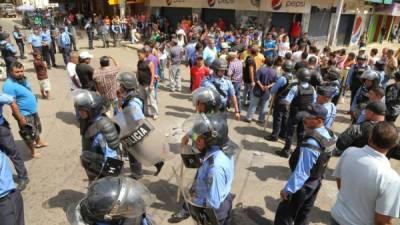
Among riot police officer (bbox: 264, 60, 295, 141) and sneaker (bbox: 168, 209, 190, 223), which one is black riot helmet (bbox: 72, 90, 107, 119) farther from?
riot police officer (bbox: 264, 60, 295, 141)

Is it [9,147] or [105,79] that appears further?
[105,79]

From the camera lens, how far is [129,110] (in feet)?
13.4

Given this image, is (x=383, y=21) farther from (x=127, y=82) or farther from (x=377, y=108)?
(x=127, y=82)

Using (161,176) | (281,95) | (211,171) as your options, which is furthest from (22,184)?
(281,95)

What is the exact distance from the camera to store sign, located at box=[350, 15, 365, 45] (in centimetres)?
2087

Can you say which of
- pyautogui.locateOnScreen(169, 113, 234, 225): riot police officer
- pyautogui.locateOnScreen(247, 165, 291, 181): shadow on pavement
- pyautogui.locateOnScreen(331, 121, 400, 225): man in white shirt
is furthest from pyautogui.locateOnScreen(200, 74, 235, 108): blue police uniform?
pyautogui.locateOnScreen(331, 121, 400, 225): man in white shirt

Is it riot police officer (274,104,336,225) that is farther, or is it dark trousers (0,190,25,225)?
riot police officer (274,104,336,225)

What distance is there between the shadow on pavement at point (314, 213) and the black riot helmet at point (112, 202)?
10.0ft

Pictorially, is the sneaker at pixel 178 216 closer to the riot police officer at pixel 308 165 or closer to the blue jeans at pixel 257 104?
the riot police officer at pixel 308 165

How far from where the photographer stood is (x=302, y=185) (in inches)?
130

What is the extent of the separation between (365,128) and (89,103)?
3341mm

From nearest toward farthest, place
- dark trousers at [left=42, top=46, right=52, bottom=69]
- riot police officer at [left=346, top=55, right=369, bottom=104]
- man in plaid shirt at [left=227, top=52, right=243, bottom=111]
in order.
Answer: man in plaid shirt at [left=227, top=52, right=243, bottom=111] → riot police officer at [left=346, top=55, right=369, bottom=104] → dark trousers at [left=42, top=46, right=52, bottom=69]

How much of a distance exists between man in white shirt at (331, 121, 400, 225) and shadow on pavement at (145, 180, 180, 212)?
2.50 m

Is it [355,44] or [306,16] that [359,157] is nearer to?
[306,16]
